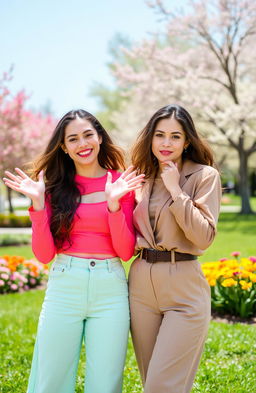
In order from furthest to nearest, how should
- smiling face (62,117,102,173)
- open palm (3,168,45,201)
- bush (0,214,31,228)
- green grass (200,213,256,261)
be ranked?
bush (0,214,31,228), green grass (200,213,256,261), smiling face (62,117,102,173), open palm (3,168,45,201)

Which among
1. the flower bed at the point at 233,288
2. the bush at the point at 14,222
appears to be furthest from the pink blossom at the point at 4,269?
the bush at the point at 14,222

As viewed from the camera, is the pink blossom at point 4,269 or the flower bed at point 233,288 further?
the pink blossom at point 4,269

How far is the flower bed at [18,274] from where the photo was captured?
7.62 m

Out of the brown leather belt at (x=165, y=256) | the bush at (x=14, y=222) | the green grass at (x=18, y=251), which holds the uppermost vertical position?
the brown leather belt at (x=165, y=256)

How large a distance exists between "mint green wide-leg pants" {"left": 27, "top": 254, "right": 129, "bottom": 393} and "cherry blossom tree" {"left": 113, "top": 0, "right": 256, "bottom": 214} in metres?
17.3

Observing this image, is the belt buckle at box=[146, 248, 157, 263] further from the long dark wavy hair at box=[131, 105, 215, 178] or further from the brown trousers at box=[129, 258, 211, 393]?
the long dark wavy hair at box=[131, 105, 215, 178]

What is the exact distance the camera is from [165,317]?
2.68 meters

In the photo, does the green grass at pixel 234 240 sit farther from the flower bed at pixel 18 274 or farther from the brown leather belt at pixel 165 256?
the brown leather belt at pixel 165 256

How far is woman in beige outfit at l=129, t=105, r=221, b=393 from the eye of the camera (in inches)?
101

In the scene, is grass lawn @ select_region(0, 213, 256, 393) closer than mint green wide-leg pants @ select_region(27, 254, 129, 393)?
No

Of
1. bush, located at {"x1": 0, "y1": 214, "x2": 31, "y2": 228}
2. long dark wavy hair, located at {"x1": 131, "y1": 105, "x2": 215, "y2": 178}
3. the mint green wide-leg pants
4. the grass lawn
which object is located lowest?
bush, located at {"x1": 0, "y1": 214, "x2": 31, "y2": 228}

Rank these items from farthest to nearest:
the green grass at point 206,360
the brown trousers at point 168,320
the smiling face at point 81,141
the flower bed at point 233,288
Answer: the flower bed at point 233,288
the green grass at point 206,360
the smiling face at point 81,141
the brown trousers at point 168,320

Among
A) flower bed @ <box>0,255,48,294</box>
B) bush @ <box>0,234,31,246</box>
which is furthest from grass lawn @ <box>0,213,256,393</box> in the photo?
bush @ <box>0,234,31,246</box>

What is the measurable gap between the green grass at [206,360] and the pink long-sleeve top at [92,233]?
60.0 inches
